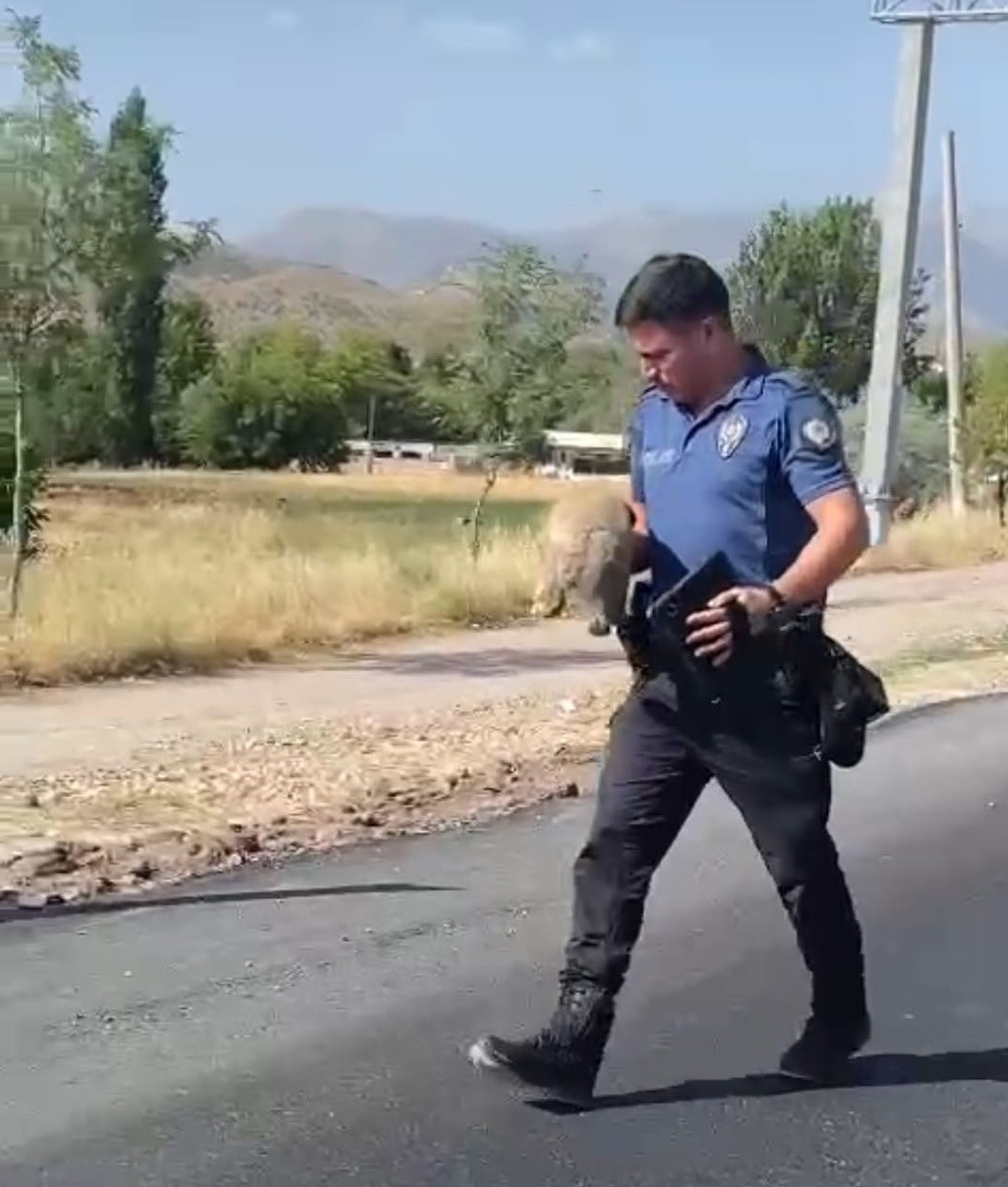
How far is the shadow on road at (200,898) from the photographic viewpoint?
7.57m

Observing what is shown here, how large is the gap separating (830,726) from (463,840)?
3.99 meters

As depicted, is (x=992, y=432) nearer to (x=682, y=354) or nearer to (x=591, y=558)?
(x=682, y=354)

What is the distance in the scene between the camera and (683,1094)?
5.70 metres

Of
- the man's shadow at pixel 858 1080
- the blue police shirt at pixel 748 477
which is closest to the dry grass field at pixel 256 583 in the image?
the man's shadow at pixel 858 1080

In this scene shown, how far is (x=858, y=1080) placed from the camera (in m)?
5.82

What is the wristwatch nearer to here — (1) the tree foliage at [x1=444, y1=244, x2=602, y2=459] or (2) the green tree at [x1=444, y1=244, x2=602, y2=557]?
(2) the green tree at [x1=444, y1=244, x2=602, y2=557]

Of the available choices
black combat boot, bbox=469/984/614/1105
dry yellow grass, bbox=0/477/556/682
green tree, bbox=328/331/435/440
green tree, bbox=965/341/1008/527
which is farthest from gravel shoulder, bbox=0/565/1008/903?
green tree, bbox=328/331/435/440

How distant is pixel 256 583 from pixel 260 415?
203ft

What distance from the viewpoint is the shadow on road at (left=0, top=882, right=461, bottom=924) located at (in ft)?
24.8

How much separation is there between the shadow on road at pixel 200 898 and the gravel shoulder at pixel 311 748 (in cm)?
16

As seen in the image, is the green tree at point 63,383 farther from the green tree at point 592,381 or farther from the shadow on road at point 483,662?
the green tree at point 592,381

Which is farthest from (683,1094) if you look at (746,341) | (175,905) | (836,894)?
(175,905)

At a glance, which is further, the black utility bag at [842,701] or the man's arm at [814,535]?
the black utility bag at [842,701]

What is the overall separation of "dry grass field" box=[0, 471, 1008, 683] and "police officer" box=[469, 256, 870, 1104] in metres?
6.63
